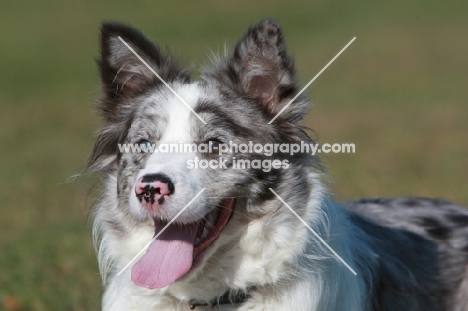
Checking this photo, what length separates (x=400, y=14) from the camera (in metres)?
39.9

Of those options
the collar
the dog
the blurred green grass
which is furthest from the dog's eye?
the collar

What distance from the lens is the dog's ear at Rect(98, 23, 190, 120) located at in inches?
235

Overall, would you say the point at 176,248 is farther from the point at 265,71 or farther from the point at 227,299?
the point at 265,71

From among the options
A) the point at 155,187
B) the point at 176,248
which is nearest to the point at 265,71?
the point at 155,187

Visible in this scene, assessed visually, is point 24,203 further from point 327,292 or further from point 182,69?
Answer: point 327,292

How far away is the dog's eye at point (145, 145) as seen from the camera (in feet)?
18.4

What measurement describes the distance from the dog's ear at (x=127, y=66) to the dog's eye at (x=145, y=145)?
584 mm

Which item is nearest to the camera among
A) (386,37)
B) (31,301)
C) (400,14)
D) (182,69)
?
(182,69)

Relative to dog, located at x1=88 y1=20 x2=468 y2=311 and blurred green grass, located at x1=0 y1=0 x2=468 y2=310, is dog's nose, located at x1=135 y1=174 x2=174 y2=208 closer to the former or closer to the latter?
dog, located at x1=88 y1=20 x2=468 y2=311

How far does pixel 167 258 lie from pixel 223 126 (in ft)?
3.14

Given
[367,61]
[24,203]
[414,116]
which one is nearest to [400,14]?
[367,61]

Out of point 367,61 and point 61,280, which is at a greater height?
point 367,61

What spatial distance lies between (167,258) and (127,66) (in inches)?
59.7

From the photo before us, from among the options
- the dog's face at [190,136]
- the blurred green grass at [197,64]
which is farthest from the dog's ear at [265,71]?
the blurred green grass at [197,64]
